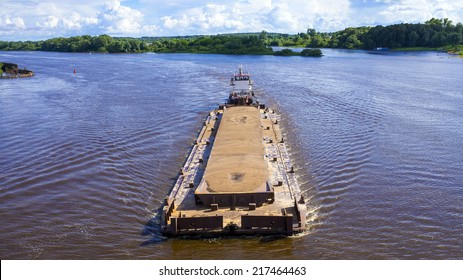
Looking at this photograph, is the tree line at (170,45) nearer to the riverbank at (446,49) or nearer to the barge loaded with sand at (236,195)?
the riverbank at (446,49)

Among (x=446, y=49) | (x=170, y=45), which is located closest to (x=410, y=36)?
(x=446, y=49)

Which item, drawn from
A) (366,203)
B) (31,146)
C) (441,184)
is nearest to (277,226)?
(366,203)

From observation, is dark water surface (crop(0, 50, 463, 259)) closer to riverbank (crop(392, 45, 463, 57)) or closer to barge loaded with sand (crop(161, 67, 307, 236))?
barge loaded with sand (crop(161, 67, 307, 236))

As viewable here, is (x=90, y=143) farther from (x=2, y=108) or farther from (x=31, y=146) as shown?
(x=2, y=108)

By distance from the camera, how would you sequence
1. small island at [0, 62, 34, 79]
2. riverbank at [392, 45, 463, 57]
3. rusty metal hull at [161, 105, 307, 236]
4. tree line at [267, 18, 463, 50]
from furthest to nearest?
tree line at [267, 18, 463, 50] < riverbank at [392, 45, 463, 57] < small island at [0, 62, 34, 79] < rusty metal hull at [161, 105, 307, 236]

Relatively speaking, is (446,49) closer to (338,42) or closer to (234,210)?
(338,42)

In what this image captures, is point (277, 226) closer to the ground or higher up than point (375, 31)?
closer to the ground

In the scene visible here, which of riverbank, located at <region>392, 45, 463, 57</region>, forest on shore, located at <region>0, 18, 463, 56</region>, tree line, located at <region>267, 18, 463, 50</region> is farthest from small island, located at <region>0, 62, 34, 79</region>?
tree line, located at <region>267, 18, 463, 50</region>
